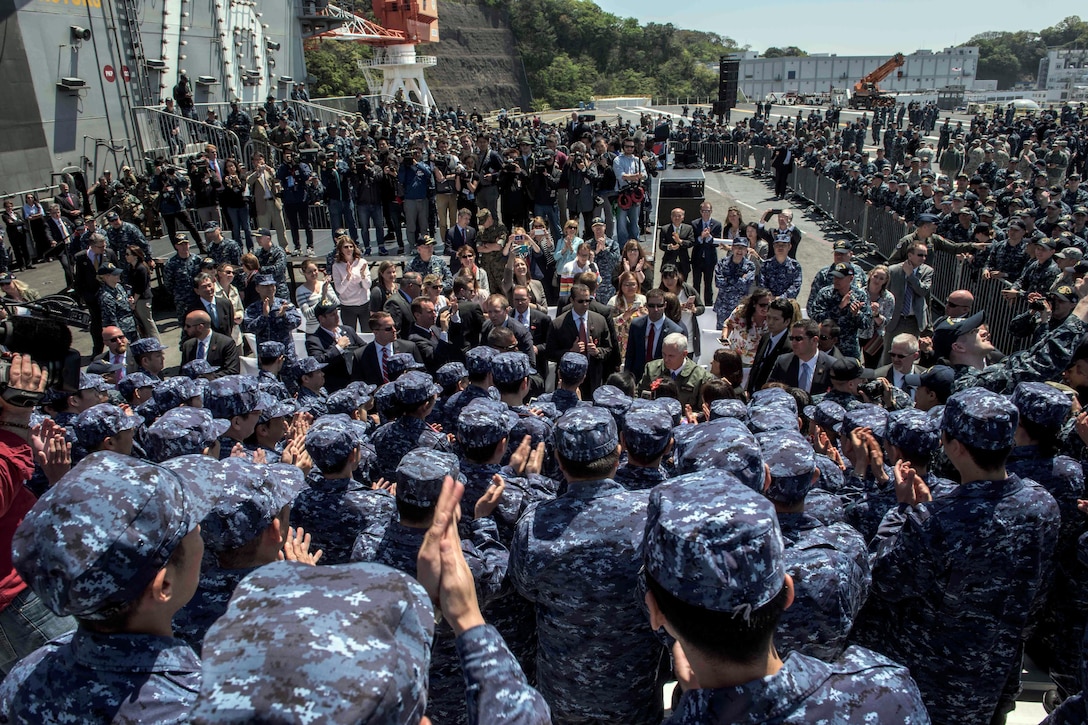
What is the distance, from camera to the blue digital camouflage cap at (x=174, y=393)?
5055 millimetres

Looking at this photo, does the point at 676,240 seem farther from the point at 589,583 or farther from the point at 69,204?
the point at 69,204

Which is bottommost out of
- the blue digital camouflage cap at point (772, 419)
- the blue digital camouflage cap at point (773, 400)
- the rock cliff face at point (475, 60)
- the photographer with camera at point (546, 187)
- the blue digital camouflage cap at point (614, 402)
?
the blue digital camouflage cap at point (614, 402)

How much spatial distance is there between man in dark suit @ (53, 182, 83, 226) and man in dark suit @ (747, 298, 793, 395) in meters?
16.0

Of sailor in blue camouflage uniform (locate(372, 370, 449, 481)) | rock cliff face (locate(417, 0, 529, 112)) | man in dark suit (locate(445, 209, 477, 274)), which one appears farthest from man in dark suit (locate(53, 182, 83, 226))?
rock cliff face (locate(417, 0, 529, 112))

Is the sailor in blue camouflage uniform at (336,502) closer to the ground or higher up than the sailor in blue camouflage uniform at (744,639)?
closer to the ground

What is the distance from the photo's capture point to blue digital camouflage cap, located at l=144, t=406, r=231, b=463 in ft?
12.4

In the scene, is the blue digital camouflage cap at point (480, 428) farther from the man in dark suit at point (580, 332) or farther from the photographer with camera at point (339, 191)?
the photographer with camera at point (339, 191)

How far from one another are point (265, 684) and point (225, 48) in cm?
3173

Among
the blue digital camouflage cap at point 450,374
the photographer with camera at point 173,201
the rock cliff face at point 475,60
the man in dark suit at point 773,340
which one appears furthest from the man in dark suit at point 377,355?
the rock cliff face at point 475,60

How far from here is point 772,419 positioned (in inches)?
145

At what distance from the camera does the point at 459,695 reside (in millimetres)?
2914

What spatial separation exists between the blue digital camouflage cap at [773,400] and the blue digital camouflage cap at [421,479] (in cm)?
214

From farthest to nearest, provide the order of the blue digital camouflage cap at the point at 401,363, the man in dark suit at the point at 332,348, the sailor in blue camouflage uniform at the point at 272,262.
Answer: the sailor in blue camouflage uniform at the point at 272,262 → the man in dark suit at the point at 332,348 → the blue digital camouflage cap at the point at 401,363

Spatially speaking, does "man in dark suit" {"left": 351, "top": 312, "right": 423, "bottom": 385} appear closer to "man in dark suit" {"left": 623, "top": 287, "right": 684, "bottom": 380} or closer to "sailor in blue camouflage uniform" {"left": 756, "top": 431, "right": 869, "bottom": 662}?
"man in dark suit" {"left": 623, "top": 287, "right": 684, "bottom": 380}
